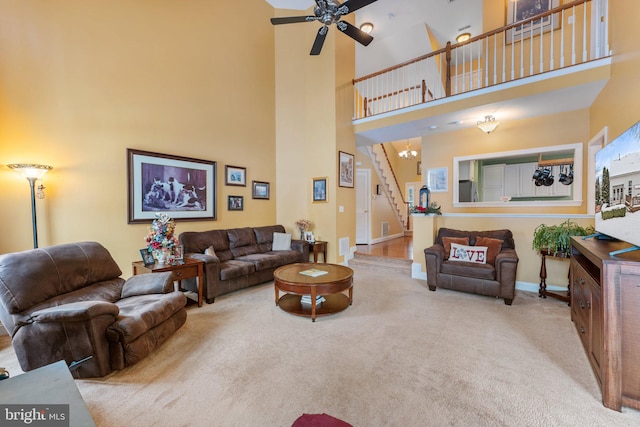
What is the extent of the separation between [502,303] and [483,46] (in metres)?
5.02

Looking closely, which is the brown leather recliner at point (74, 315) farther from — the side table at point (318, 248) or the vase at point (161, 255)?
the side table at point (318, 248)

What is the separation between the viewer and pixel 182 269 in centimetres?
314

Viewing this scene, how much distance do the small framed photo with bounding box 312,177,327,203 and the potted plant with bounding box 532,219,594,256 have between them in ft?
11.4

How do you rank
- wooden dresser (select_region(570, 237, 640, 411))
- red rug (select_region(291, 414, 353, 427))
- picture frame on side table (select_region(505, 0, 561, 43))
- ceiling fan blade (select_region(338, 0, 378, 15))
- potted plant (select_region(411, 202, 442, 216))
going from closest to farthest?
1. red rug (select_region(291, 414, 353, 427))
2. wooden dresser (select_region(570, 237, 640, 411))
3. ceiling fan blade (select_region(338, 0, 378, 15))
4. potted plant (select_region(411, 202, 442, 216))
5. picture frame on side table (select_region(505, 0, 561, 43))

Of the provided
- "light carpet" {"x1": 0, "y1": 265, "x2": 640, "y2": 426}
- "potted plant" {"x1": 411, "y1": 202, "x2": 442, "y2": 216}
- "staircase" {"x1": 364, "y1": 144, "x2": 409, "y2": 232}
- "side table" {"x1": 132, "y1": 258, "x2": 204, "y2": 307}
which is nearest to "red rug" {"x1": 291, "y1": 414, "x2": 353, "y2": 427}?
"light carpet" {"x1": 0, "y1": 265, "x2": 640, "y2": 426}

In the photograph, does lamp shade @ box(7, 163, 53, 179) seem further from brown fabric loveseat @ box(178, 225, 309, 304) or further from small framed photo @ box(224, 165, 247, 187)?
small framed photo @ box(224, 165, 247, 187)

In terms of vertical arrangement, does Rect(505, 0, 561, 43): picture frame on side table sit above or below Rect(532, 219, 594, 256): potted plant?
above

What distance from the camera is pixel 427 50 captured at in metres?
7.01

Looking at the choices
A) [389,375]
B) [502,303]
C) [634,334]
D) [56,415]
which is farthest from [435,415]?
[502,303]

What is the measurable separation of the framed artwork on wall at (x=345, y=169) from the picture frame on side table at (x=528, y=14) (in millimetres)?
3477

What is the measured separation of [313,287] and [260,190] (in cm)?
305

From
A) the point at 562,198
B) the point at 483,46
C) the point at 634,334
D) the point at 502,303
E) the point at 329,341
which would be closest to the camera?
the point at 634,334

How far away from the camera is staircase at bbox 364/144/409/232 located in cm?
760

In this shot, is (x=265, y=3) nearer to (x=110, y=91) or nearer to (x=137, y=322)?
(x=110, y=91)
